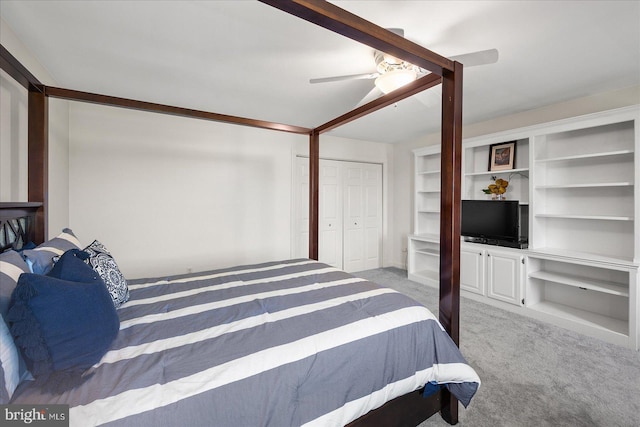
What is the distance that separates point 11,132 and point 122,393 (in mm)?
2096

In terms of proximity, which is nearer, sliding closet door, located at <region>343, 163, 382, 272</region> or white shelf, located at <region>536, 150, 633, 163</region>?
white shelf, located at <region>536, 150, 633, 163</region>

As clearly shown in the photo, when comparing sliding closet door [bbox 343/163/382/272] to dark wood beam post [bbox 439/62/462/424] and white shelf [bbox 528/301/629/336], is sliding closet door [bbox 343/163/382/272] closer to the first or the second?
white shelf [bbox 528/301/629/336]

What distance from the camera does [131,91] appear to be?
2.74 m

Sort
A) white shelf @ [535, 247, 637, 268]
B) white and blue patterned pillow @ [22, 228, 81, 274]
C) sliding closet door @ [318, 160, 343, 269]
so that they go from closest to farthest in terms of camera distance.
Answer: white and blue patterned pillow @ [22, 228, 81, 274] → white shelf @ [535, 247, 637, 268] → sliding closet door @ [318, 160, 343, 269]

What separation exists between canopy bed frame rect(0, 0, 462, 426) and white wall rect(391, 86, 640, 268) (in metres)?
2.54

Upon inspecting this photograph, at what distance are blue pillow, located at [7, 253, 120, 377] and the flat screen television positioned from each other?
365cm

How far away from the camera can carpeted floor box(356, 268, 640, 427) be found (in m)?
1.62

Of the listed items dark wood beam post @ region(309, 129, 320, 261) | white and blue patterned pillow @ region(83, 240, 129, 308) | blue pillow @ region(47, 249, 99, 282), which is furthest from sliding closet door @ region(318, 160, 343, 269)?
blue pillow @ region(47, 249, 99, 282)

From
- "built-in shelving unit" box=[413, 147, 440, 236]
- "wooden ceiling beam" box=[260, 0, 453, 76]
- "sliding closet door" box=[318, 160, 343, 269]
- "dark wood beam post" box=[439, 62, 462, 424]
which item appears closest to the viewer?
"wooden ceiling beam" box=[260, 0, 453, 76]

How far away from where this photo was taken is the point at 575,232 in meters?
3.09

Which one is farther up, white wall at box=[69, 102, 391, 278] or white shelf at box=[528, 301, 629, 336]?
white wall at box=[69, 102, 391, 278]

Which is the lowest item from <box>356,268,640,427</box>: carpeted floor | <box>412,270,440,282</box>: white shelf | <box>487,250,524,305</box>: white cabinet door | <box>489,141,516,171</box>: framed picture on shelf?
<box>356,268,640,427</box>: carpeted floor

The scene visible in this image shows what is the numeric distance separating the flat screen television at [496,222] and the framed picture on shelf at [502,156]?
48 centimetres

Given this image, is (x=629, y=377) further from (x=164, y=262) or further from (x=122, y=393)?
(x=164, y=262)
